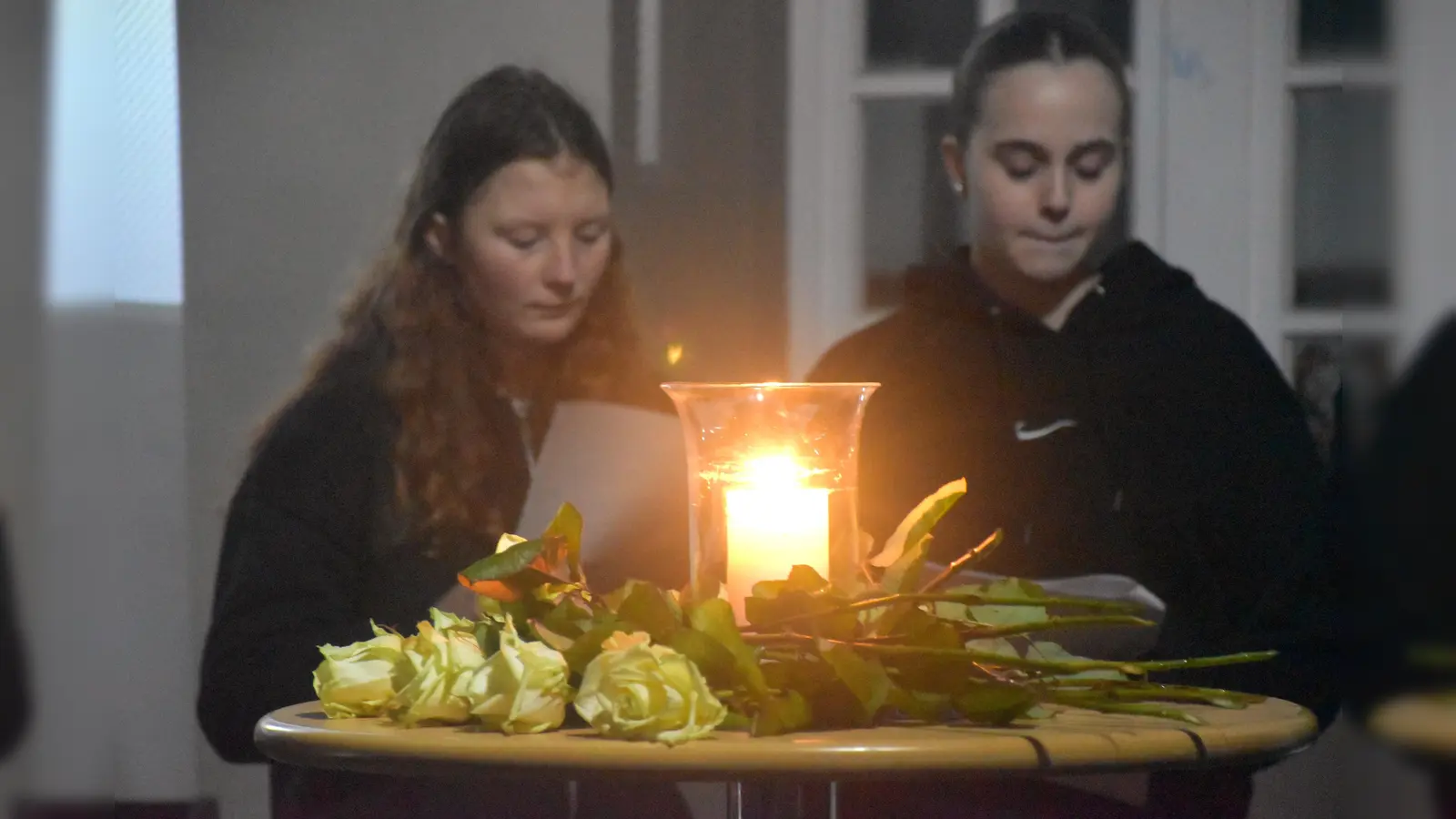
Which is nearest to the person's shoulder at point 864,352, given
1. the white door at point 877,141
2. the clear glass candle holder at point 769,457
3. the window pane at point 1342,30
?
the white door at point 877,141

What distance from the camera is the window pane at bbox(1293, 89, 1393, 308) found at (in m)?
1.38

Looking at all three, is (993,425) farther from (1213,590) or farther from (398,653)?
(398,653)

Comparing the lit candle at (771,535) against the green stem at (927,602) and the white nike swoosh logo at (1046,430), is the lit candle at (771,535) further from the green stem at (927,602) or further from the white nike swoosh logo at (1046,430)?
the white nike swoosh logo at (1046,430)

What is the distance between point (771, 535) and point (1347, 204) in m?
0.78

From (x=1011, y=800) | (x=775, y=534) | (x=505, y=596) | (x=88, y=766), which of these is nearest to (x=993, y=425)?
(x=1011, y=800)

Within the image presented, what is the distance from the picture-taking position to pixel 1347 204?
1379mm

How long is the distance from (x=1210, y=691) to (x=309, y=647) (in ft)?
2.92

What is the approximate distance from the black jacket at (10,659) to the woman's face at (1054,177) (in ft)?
3.62

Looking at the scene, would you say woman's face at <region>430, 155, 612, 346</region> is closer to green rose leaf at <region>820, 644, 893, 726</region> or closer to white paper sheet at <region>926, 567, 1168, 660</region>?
white paper sheet at <region>926, 567, 1168, 660</region>

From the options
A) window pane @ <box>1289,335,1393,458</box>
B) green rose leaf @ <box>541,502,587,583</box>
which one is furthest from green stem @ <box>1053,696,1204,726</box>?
window pane @ <box>1289,335,1393,458</box>

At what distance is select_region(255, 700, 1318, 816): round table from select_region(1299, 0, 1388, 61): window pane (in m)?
0.79

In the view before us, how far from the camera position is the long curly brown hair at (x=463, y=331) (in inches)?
56.5

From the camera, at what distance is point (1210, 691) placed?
95cm

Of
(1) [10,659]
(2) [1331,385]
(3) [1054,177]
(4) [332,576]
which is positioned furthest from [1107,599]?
(1) [10,659]
